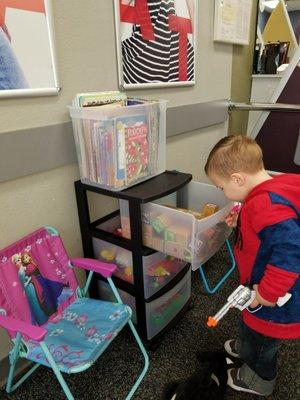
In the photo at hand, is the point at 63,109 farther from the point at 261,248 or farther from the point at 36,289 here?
the point at 261,248

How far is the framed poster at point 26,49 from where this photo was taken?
99 centimetres

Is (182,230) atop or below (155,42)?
below

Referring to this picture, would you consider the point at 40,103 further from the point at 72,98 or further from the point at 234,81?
the point at 234,81

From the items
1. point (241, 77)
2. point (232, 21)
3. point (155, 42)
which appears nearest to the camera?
point (155, 42)

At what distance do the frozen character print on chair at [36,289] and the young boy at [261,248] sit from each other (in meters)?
0.75

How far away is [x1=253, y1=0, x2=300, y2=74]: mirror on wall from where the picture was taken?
252cm

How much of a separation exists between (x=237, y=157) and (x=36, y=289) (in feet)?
2.90

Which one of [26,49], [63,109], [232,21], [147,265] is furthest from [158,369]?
[232,21]

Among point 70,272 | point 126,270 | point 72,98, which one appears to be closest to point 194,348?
point 126,270

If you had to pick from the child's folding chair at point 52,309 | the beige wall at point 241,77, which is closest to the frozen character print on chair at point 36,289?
the child's folding chair at point 52,309

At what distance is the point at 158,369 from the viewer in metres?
1.30

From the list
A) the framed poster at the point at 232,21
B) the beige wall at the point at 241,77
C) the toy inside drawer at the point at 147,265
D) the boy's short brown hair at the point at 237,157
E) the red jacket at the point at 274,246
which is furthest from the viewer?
the beige wall at the point at 241,77

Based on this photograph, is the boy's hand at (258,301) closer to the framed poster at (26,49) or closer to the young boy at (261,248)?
the young boy at (261,248)

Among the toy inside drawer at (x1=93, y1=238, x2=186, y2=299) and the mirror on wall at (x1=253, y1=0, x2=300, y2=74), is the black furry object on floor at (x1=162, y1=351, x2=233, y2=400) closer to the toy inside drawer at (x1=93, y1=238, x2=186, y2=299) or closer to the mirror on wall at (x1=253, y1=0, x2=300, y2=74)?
the toy inside drawer at (x1=93, y1=238, x2=186, y2=299)
